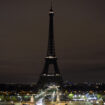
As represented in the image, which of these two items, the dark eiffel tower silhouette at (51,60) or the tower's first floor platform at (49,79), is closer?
Result: the dark eiffel tower silhouette at (51,60)

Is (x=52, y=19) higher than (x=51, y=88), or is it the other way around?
(x=52, y=19)

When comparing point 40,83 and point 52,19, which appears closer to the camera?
point 52,19

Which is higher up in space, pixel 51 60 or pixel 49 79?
pixel 51 60

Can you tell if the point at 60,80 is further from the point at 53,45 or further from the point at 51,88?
the point at 53,45

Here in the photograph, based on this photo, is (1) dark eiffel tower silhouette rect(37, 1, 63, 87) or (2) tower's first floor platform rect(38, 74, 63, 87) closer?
(1) dark eiffel tower silhouette rect(37, 1, 63, 87)

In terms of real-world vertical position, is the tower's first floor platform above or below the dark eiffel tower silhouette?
below

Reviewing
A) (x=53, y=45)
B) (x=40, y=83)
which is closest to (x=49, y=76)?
(x=40, y=83)

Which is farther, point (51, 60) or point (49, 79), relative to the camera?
point (49, 79)

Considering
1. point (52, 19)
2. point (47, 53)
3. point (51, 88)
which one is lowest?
point (51, 88)

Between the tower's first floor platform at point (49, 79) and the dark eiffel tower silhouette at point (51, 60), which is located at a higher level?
the dark eiffel tower silhouette at point (51, 60)
